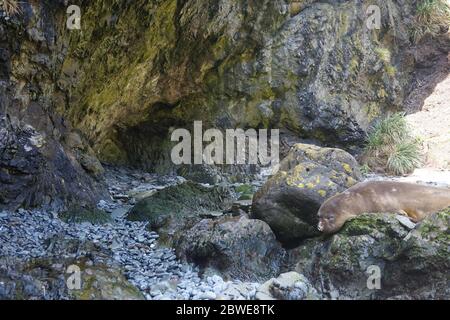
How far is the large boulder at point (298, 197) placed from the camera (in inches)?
247

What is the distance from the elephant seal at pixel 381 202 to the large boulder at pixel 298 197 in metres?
0.31

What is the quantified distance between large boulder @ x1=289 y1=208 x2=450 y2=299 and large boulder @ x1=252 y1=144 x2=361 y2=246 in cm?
54

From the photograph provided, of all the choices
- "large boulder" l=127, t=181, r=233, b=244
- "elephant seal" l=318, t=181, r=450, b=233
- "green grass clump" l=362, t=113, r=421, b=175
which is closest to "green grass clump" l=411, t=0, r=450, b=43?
"green grass clump" l=362, t=113, r=421, b=175

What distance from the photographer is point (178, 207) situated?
7645 millimetres

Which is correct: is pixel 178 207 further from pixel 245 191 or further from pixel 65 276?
pixel 65 276

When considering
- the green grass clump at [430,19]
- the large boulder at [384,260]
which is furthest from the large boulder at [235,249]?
the green grass clump at [430,19]

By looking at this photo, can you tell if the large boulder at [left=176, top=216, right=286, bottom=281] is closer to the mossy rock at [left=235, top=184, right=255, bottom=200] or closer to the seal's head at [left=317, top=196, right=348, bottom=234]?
the seal's head at [left=317, top=196, right=348, bottom=234]

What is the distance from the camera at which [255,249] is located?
6.00m

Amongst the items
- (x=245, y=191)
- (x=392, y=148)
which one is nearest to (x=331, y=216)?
(x=245, y=191)

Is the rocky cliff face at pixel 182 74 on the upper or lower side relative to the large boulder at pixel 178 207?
upper

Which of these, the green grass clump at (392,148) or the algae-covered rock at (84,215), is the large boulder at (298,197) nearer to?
the algae-covered rock at (84,215)

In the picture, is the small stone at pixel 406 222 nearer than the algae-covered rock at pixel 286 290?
No

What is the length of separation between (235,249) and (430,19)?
10494 millimetres

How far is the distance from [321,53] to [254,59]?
1581mm
